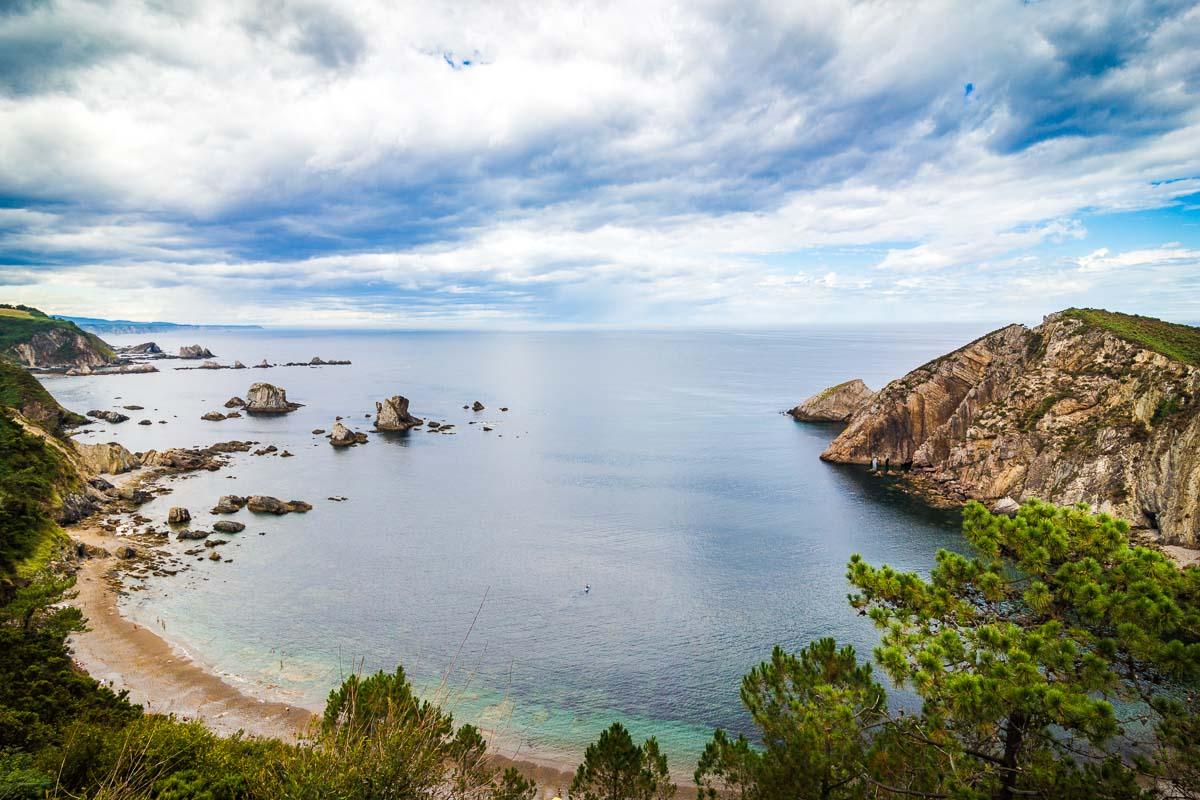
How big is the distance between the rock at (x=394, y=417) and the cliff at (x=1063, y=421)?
268ft

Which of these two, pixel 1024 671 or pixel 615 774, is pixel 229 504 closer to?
pixel 615 774

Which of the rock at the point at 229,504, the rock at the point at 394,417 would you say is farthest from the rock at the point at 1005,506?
the rock at the point at 394,417

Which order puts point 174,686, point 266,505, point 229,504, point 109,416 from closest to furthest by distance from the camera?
point 174,686, point 229,504, point 266,505, point 109,416

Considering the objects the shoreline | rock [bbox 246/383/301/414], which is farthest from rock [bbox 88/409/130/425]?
the shoreline

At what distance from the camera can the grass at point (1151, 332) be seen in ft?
207

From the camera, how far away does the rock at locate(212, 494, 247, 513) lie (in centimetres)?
6700

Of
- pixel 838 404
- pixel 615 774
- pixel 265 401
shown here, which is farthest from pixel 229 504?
pixel 838 404

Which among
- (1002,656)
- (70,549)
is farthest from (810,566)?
(70,549)

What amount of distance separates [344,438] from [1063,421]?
108m

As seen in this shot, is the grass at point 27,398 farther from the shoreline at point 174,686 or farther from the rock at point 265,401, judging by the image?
the shoreline at point 174,686

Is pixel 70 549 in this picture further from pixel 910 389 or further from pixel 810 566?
pixel 910 389

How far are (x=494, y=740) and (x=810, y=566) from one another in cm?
3255

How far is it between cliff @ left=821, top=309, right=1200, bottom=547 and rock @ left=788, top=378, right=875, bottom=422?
28.4 meters

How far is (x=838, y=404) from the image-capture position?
12244 cm
